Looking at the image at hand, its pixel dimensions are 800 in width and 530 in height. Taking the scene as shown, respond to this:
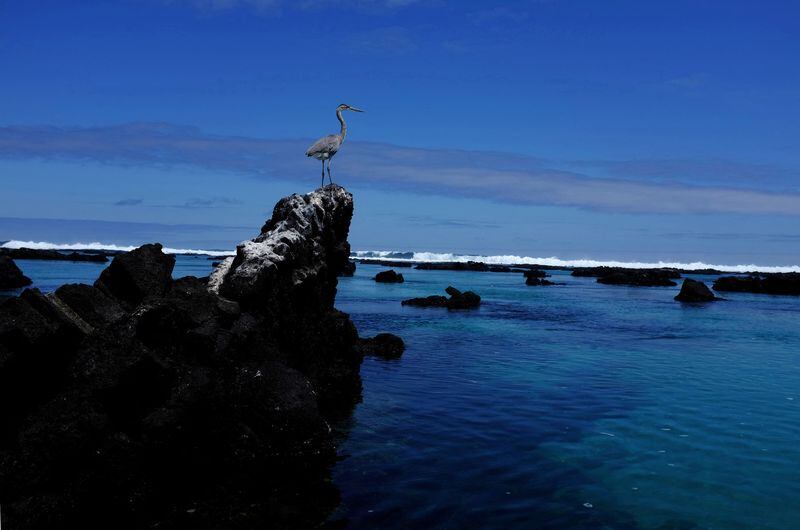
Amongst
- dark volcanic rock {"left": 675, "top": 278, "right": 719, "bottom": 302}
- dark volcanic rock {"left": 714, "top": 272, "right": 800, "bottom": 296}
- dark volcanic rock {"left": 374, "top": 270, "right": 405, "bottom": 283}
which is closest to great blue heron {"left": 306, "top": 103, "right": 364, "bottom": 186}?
dark volcanic rock {"left": 675, "top": 278, "right": 719, "bottom": 302}

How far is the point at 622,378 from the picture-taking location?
849 inches

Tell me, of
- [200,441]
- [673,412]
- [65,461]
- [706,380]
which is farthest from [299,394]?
[706,380]

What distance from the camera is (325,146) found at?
23359 millimetres

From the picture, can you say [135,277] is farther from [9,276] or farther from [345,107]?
[9,276]

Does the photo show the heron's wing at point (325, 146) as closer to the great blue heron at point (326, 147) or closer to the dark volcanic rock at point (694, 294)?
the great blue heron at point (326, 147)

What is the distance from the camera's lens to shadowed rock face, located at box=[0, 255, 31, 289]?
182 ft

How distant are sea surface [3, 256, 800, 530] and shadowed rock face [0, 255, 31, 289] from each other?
45.3 meters

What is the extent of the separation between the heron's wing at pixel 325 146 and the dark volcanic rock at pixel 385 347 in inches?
318

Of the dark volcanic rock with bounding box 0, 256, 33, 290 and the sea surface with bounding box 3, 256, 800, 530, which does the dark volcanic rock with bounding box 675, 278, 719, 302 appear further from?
the dark volcanic rock with bounding box 0, 256, 33, 290

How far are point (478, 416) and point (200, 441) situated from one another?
737cm

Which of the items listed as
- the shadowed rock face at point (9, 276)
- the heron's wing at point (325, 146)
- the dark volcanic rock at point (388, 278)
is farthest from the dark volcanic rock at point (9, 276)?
the heron's wing at point (325, 146)

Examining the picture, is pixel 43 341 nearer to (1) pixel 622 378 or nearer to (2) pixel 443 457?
(2) pixel 443 457

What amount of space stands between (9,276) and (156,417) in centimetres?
5603

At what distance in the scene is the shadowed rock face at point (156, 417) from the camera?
9203 mm
